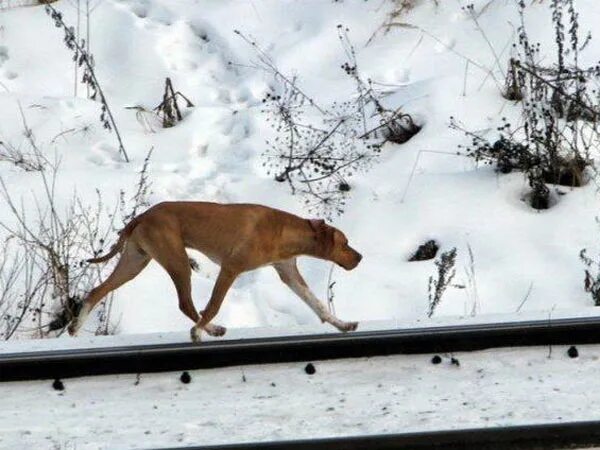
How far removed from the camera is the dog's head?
21.9 ft

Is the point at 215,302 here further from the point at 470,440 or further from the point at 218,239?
the point at 470,440

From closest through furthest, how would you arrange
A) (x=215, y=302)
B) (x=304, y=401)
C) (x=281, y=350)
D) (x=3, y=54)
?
(x=304, y=401) → (x=281, y=350) → (x=215, y=302) → (x=3, y=54)

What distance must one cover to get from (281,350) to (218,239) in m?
0.89

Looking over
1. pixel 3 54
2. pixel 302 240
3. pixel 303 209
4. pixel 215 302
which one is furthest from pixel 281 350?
pixel 3 54

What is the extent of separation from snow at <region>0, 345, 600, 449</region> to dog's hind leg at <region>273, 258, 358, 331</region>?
2.97 feet

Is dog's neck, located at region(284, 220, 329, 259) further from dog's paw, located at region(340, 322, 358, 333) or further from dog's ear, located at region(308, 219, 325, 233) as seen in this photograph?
dog's paw, located at region(340, 322, 358, 333)

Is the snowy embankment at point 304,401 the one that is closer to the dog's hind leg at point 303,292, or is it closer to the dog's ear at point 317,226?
the dog's hind leg at point 303,292

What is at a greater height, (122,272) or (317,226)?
(317,226)

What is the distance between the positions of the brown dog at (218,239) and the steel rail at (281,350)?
65 cm

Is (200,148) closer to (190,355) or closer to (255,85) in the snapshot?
(255,85)

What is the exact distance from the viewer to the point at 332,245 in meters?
6.71

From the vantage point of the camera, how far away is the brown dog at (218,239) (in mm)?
6418

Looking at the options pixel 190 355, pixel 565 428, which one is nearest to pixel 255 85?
pixel 190 355

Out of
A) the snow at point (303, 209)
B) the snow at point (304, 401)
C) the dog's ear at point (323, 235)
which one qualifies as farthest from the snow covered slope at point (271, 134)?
the snow at point (304, 401)
